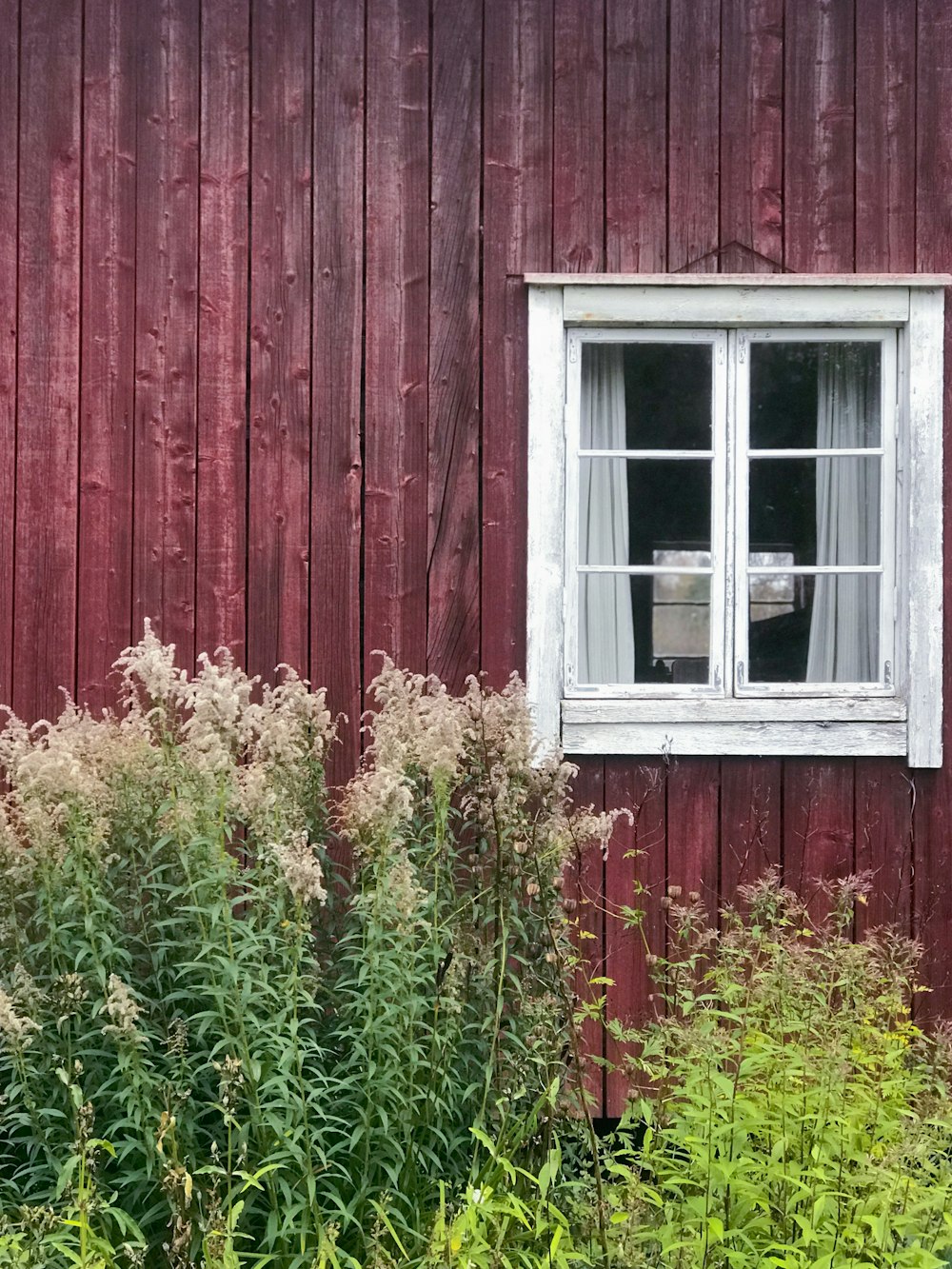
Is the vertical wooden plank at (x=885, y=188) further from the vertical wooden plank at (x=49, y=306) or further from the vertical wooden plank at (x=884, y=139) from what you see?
the vertical wooden plank at (x=49, y=306)

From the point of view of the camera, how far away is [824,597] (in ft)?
16.9

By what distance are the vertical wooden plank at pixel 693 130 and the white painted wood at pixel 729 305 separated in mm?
134

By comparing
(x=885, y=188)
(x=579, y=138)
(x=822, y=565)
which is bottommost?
(x=822, y=565)

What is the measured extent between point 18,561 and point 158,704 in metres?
1.76

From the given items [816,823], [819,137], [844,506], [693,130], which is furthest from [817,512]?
[693,130]

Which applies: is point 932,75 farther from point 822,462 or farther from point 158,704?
point 158,704

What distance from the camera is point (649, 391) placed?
514 cm

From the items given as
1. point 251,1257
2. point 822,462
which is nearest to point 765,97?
point 822,462

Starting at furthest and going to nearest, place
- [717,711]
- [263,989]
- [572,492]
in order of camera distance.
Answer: [572,492] → [717,711] → [263,989]

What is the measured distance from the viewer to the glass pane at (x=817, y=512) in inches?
203

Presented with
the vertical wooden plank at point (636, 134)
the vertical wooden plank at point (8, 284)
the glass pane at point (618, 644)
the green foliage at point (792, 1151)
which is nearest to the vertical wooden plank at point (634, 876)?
the glass pane at point (618, 644)

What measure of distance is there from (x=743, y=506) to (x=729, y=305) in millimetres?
718

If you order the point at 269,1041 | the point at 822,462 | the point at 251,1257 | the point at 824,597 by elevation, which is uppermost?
the point at 822,462

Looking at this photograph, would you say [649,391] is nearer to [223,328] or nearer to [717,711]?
[717,711]
